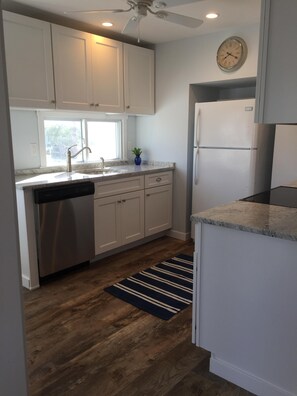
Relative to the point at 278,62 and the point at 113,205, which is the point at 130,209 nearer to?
the point at 113,205

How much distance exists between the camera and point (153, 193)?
3.89 m

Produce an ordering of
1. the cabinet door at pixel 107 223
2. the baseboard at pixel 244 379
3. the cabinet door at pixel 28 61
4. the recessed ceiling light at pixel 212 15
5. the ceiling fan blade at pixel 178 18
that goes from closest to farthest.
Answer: the baseboard at pixel 244 379 < the ceiling fan blade at pixel 178 18 < the cabinet door at pixel 28 61 < the recessed ceiling light at pixel 212 15 < the cabinet door at pixel 107 223

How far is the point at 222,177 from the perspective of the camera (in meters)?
3.63

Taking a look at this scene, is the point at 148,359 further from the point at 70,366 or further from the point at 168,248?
the point at 168,248

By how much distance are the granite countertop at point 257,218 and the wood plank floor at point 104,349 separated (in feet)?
2.94

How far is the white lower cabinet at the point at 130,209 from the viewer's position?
3.34 meters

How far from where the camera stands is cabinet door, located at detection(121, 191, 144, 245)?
11.7 ft

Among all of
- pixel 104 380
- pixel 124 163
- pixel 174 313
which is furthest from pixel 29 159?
pixel 104 380

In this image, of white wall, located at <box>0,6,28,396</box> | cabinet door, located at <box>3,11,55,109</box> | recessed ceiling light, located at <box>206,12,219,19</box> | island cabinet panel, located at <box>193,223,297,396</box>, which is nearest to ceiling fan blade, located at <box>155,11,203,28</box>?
recessed ceiling light, located at <box>206,12,219,19</box>

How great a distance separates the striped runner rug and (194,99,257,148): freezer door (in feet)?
4.49

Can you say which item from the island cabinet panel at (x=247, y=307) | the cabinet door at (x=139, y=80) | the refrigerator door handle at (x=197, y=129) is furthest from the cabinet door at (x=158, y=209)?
the island cabinet panel at (x=247, y=307)

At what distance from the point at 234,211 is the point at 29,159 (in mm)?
2296

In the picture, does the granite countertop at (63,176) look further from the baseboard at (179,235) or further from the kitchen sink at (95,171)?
the baseboard at (179,235)

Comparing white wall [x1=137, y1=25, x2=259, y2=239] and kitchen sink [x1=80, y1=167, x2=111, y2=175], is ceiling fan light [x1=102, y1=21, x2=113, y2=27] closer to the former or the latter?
white wall [x1=137, y1=25, x2=259, y2=239]
